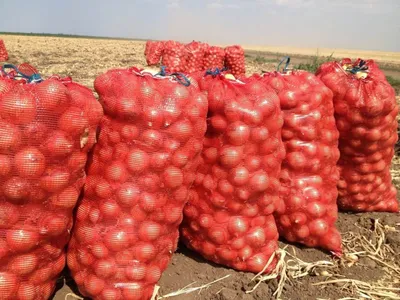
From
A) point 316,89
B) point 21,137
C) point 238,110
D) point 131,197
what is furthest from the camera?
point 316,89

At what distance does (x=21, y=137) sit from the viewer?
5.60 ft

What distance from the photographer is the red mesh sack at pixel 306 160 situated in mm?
2715

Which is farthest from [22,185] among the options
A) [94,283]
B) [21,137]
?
[94,283]

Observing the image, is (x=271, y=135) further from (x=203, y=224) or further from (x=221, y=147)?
(x=203, y=224)

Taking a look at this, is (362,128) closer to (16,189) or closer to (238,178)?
(238,178)

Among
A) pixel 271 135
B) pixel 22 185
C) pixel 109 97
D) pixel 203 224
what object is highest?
pixel 109 97

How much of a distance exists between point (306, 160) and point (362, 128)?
1.99 feet

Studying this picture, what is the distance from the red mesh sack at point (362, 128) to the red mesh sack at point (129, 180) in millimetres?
1373

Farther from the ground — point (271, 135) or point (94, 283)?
point (271, 135)

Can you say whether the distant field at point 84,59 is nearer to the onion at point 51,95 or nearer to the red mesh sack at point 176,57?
the red mesh sack at point 176,57

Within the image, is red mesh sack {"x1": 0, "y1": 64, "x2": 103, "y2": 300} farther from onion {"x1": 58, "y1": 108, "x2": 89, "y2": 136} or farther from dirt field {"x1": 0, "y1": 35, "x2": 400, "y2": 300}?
dirt field {"x1": 0, "y1": 35, "x2": 400, "y2": 300}

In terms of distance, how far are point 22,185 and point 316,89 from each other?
1902 mm

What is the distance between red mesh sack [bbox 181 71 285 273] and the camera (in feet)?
7.66

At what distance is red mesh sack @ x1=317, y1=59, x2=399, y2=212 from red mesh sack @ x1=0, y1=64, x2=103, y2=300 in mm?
1855
